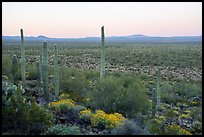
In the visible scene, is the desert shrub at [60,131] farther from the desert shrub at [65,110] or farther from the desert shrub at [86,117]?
the desert shrub at [65,110]

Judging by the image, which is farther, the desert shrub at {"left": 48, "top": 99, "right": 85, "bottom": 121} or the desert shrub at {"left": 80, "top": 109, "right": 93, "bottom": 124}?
the desert shrub at {"left": 48, "top": 99, "right": 85, "bottom": 121}

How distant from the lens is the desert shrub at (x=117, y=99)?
13.0m

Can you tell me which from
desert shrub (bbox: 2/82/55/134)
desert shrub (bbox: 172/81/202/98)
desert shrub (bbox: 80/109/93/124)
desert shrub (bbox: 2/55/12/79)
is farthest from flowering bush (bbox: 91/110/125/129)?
desert shrub (bbox: 172/81/202/98)

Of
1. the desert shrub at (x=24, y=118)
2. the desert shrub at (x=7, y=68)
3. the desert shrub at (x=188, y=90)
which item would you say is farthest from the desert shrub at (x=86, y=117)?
the desert shrub at (x=188, y=90)

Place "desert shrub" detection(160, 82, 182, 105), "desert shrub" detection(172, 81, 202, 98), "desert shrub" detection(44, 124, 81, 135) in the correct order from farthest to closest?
"desert shrub" detection(172, 81, 202, 98), "desert shrub" detection(160, 82, 182, 105), "desert shrub" detection(44, 124, 81, 135)

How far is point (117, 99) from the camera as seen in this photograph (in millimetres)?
13000

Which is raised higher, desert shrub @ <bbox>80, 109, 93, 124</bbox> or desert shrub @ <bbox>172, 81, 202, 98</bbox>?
desert shrub @ <bbox>80, 109, 93, 124</bbox>

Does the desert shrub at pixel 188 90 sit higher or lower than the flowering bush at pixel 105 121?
lower

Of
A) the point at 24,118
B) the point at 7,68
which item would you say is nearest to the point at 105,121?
the point at 24,118

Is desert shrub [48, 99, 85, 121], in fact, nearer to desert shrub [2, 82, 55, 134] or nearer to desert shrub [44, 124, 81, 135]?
desert shrub [2, 82, 55, 134]

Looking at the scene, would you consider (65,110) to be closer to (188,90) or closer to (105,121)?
(105,121)

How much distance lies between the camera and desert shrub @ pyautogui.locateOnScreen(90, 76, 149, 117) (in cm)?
1296

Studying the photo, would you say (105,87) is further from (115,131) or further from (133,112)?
(115,131)

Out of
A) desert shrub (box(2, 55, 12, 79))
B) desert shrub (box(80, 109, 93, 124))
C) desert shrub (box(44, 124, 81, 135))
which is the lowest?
desert shrub (box(80, 109, 93, 124))
